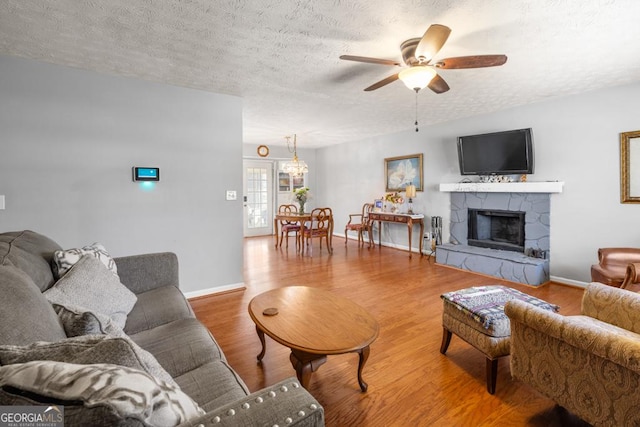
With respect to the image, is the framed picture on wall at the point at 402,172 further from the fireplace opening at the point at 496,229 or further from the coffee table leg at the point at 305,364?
the coffee table leg at the point at 305,364

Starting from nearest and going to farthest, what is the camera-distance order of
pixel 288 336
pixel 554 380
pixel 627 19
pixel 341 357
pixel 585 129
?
pixel 554 380 < pixel 288 336 < pixel 627 19 < pixel 341 357 < pixel 585 129

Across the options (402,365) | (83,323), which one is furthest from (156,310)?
(402,365)

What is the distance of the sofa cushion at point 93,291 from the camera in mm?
1438

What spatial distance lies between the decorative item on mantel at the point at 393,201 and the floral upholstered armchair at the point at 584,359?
4.26 metres

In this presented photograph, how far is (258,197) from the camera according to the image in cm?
772

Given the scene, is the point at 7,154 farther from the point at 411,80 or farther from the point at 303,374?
the point at 411,80

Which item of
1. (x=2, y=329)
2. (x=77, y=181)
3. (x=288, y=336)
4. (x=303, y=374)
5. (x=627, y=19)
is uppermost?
(x=627, y=19)

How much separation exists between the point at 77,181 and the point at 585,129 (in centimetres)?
547

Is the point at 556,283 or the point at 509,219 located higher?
the point at 509,219

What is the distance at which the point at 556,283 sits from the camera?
3.86 m

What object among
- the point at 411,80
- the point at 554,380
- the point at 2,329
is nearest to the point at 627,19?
the point at 411,80

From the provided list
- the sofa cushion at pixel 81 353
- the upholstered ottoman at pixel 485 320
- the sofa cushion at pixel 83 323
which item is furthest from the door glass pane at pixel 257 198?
the sofa cushion at pixel 81 353

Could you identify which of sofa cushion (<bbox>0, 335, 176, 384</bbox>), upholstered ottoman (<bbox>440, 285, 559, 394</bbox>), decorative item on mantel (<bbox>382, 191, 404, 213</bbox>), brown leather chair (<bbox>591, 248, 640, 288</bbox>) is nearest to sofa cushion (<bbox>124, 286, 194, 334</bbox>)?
sofa cushion (<bbox>0, 335, 176, 384</bbox>)

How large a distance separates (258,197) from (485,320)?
6518mm
